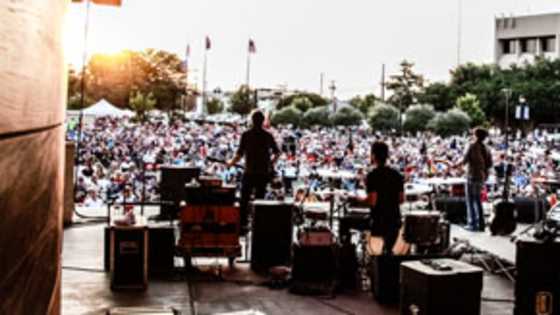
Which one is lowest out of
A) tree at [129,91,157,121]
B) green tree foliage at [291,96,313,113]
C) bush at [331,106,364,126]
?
bush at [331,106,364,126]

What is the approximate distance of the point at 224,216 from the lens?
647cm

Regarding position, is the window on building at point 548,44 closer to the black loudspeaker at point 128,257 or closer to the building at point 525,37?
the building at point 525,37

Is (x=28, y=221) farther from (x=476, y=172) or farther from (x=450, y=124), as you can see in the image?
(x=450, y=124)

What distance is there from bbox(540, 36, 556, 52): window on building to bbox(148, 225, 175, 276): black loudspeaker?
63.9 m

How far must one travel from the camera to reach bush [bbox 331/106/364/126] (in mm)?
47969

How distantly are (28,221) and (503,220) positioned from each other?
7.43 metres

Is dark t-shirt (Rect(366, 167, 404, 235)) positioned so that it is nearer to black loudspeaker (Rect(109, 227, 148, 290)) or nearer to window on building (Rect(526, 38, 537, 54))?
black loudspeaker (Rect(109, 227, 148, 290))

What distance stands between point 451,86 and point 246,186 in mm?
51656

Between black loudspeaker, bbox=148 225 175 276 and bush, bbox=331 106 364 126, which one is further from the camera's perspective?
bush, bbox=331 106 364 126

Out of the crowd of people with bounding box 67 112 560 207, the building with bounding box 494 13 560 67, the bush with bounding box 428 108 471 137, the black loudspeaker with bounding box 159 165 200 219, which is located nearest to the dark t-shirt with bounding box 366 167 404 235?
the crowd of people with bounding box 67 112 560 207

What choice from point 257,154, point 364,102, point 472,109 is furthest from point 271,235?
point 364,102

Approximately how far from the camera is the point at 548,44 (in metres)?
64.4

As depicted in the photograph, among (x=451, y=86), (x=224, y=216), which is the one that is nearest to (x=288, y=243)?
(x=224, y=216)

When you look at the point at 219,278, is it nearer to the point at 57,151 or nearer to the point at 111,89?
the point at 57,151
